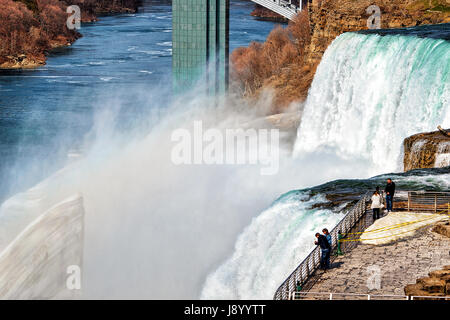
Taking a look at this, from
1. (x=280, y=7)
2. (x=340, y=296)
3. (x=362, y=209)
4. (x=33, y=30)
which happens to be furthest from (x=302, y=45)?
(x=340, y=296)

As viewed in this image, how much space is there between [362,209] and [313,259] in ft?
14.2

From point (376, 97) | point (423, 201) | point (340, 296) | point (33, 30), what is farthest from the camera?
point (33, 30)

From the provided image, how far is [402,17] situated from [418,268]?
45.9 metres

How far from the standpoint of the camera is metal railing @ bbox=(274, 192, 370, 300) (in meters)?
20.8

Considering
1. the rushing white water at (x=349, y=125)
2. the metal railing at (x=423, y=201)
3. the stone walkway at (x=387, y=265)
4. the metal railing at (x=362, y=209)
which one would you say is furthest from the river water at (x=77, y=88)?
the stone walkway at (x=387, y=265)

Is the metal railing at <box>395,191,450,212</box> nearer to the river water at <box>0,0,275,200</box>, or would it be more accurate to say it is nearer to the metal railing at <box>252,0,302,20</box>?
the river water at <box>0,0,275,200</box>

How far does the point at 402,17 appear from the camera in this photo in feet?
213

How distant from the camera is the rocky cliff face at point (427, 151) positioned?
30469 mm

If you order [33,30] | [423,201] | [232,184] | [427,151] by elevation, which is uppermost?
[33,30]

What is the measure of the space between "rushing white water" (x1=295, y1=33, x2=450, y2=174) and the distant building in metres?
29.0

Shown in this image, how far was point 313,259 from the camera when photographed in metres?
22.6

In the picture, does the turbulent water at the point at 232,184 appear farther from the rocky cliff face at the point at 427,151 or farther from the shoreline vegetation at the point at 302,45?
the shoreline vegetation at the point at 302,45

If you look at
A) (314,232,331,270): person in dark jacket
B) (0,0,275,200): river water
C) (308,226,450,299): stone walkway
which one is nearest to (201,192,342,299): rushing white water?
(314,232,331,270): person in dark jacket

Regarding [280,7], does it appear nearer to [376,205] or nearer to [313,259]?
[376,205]
